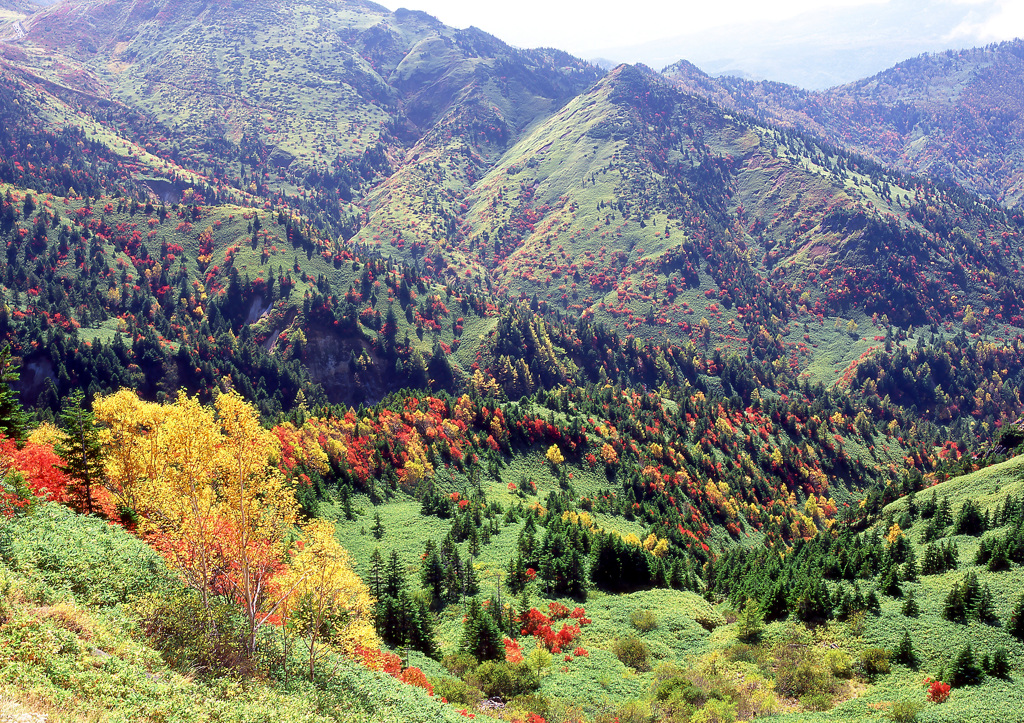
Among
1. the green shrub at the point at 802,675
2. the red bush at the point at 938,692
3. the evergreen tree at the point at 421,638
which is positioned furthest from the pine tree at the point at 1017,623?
the evergreen tree at the point at 421,638

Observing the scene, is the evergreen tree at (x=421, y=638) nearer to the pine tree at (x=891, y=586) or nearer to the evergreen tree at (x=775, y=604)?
the evergreen tree at (x=775, y=604)

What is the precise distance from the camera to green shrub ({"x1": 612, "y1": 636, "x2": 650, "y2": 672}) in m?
67.9

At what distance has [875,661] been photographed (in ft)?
197

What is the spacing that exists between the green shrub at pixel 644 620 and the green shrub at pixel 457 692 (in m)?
28.1

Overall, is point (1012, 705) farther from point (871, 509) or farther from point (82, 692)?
point (871, 509)

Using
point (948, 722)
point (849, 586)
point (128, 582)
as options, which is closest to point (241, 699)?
point (128, 582)

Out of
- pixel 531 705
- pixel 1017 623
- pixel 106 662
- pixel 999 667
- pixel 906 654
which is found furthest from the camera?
pixel 906 654

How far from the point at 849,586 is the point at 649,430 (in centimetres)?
10294

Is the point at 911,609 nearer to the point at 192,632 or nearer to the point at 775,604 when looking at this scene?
the point at 775,604

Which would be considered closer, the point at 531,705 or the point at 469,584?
the point at 531,705

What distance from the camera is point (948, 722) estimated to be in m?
46.1

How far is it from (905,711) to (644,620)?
33734 mm

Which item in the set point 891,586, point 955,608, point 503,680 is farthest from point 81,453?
point 891,586

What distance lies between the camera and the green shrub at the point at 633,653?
67.9 meters
